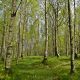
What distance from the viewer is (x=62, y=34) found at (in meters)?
72.4

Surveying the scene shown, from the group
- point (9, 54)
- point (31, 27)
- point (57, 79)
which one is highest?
point (31, 27)

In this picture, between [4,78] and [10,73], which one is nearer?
[4,78]

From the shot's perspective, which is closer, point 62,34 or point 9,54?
point 9,54

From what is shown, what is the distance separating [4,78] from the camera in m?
12.5

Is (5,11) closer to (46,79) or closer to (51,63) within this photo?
(51,63)

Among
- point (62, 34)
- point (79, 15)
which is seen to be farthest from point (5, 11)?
point (62, 34)

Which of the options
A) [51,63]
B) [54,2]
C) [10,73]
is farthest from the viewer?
[54,2]

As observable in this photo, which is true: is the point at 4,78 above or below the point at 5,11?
below

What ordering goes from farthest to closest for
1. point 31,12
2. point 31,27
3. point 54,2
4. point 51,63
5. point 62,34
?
point 62,34
point 31,27
point 31,12
point 54,2
point 51,63

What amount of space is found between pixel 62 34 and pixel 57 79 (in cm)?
5889

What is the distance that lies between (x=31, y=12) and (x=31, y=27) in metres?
14.0

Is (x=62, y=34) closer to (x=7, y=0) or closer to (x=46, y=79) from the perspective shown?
(x=7, y=0)

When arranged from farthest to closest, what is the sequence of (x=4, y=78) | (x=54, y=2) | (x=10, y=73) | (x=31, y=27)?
(x=31, y=27) < (x=54, y=2) < (x=10, y=73) < (x=4, y=78)

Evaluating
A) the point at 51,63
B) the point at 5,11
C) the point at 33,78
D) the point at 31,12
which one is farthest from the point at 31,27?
the point at 33,78
